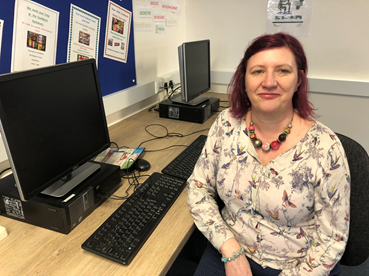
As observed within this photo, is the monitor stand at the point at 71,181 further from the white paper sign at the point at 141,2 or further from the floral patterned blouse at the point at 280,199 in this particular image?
the white paper sign at the point at 141,2

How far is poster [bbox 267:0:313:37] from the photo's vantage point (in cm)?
195

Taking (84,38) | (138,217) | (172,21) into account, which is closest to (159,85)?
(172,21)

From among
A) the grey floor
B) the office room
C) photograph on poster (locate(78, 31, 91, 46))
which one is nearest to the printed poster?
photograph on poster (locate(78, 31, 91, 46))

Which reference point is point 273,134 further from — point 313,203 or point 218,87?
point 218,87

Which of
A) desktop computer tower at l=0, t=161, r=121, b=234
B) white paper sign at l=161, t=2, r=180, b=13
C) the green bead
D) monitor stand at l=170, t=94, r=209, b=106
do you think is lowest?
desktop computer tower at l=0, t=161, r=121, b=234

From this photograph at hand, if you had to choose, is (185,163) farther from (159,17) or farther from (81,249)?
(159,17)

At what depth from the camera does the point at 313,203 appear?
89 centimetres

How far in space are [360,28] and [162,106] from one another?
142cm

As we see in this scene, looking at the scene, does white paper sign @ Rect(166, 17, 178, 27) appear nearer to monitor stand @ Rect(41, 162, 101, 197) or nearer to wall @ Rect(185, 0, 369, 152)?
wall @ Rect(185, 0, 369, 152)

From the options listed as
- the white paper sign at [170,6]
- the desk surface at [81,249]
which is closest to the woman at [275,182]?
the desk surface at [81,249]

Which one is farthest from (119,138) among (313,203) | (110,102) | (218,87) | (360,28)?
(360,28)

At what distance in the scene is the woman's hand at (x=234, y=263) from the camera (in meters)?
0.92

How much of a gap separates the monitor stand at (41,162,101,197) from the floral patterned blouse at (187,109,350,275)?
15.5 inches

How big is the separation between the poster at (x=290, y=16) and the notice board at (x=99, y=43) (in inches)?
41.3
